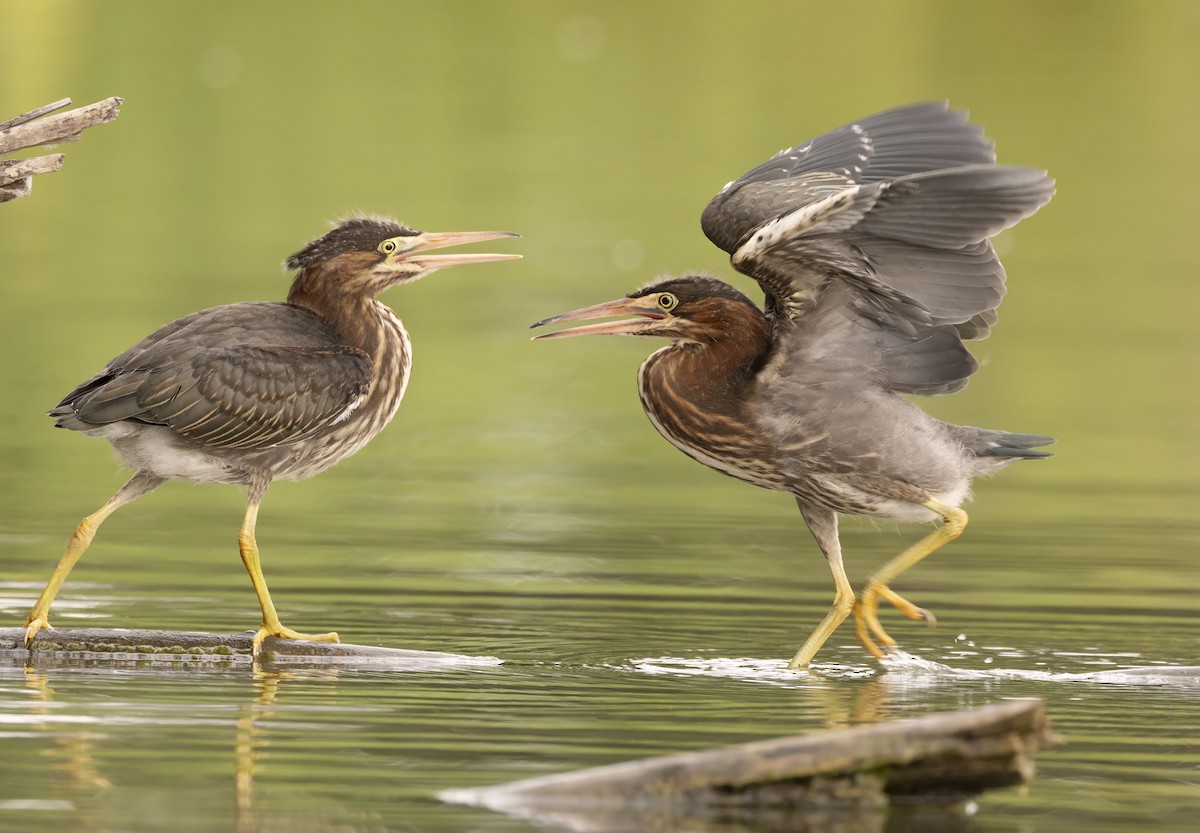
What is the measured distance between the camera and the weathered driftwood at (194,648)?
10.1 metres

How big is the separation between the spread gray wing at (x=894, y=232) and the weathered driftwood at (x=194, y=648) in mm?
2170

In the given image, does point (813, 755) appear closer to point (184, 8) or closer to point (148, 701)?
point (148, 701)

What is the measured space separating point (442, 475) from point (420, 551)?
3.47 meters

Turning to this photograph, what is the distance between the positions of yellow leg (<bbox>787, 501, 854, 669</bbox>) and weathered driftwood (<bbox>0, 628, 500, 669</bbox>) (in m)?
1.39

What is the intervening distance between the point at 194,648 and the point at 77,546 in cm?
75

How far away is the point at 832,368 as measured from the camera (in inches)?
447

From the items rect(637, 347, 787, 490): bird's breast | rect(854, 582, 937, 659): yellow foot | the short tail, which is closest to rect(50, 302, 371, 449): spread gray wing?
rect(637, 347, 787, 490): bird's breast

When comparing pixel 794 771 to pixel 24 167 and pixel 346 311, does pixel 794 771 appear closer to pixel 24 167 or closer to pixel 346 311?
pixel 24 167

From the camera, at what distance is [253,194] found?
35625 millimetres

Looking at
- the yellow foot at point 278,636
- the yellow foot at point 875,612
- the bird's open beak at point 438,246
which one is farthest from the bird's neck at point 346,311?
the yellow foot at point 875,612

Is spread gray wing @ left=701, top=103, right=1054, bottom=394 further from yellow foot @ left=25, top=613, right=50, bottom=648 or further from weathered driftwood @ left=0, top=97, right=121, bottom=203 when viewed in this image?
yellow foot @ left=25, top=613, right=50, bottom=648

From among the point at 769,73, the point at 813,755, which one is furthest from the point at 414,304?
the point at 769,73

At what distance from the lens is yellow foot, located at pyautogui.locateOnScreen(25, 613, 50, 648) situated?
10.1 metres

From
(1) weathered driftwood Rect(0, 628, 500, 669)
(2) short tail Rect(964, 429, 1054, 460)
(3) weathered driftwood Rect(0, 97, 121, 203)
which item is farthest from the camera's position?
(2) short tail Rect(964, 429, 1054, 460)
